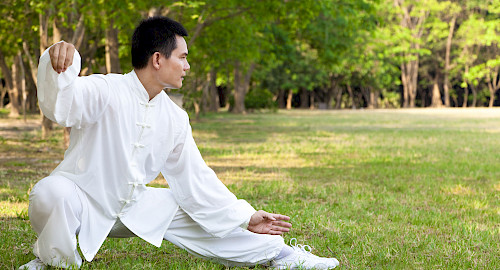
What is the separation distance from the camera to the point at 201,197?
3.62 metres

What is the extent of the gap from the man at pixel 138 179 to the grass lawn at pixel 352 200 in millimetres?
335

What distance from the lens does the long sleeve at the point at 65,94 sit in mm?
2852

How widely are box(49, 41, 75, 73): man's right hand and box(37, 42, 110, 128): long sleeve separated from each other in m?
0.04

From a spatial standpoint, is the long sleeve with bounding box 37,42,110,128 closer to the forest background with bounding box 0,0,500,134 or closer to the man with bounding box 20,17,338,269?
the man with bounding box 20,17,338,269

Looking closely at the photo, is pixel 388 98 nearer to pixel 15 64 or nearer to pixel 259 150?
pixel 15 64

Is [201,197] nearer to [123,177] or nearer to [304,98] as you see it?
[123,177]

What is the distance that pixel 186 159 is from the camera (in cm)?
361

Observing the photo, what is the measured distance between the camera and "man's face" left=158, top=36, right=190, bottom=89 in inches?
132

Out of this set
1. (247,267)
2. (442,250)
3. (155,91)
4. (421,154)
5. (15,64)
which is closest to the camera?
(155,91)

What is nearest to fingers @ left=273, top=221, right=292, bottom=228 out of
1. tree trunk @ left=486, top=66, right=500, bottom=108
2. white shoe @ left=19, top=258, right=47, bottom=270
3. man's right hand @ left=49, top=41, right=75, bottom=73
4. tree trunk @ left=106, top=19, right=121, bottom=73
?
white shoe @ left=19, top=258, right=47, bottom=270

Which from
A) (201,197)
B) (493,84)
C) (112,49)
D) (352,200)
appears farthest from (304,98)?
(201,197)

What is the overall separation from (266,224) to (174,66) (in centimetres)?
110

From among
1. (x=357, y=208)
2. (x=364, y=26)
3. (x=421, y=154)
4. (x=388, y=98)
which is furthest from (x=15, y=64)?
(x=388, y=98)

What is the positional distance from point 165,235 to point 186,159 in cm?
52
